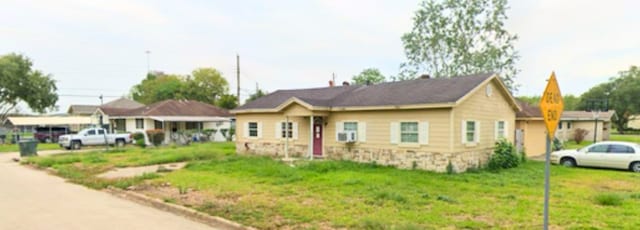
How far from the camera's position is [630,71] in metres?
54.2

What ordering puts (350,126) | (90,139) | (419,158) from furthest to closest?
(90,139)
(350,126)
(419,158)

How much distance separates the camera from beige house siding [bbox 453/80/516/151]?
526 inches

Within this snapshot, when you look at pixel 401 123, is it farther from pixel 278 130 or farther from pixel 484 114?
pixel 278 130

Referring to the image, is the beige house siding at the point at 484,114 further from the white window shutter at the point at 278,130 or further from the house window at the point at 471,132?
the white window shutter at the point at 278,130

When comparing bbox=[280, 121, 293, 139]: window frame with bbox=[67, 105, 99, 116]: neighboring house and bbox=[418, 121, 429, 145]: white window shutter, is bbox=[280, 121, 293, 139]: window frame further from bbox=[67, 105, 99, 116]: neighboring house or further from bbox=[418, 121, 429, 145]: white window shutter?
bbox=[67, 105, 99, 116]: neighboring house

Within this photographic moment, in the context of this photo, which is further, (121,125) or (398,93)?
(121,125)

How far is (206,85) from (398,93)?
49.3 m

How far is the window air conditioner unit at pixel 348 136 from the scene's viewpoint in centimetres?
1573

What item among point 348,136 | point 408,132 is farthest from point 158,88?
point 408,132

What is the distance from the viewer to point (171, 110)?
33.3 meters

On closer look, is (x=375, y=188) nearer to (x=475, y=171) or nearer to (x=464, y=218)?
(x=464, y=218)

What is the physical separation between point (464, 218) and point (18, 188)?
12.3m

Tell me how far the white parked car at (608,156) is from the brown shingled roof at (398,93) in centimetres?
504

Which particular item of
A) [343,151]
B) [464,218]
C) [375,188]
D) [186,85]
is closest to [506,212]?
[464,218]
